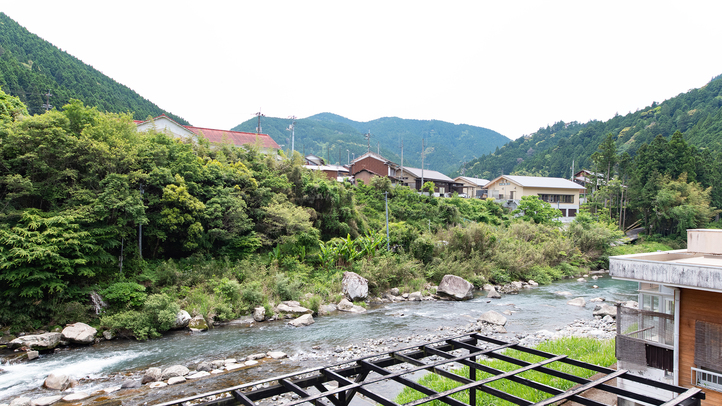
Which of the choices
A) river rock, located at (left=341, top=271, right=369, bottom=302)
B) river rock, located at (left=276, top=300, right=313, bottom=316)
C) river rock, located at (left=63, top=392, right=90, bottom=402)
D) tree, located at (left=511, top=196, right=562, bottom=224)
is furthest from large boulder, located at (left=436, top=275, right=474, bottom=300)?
tree, located at (left=511, top=196, right=562, bottom=224)

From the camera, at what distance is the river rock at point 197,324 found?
13.9 meters

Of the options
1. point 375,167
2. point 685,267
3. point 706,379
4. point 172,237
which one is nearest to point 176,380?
point 172,237

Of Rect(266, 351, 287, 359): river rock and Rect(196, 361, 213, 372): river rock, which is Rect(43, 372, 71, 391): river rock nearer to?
Rect(196, 361, 213, 372): river rock

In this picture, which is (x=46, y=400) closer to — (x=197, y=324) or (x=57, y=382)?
(x=57, y=382)

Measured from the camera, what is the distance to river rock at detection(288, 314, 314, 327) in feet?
48.2

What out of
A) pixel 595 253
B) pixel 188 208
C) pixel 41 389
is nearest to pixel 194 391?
pixel 41 389

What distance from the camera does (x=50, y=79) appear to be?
4409cm

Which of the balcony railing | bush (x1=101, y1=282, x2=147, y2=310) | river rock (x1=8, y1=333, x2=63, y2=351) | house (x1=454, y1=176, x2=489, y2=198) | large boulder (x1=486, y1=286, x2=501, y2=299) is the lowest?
large boulder (x1=486, y1=286, x2=501, y2=299)

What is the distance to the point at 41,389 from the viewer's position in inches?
361

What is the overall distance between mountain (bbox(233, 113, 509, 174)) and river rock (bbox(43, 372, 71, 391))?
64.4 meters

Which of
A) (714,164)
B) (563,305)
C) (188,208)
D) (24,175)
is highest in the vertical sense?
(714,164)

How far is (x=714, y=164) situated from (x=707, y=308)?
46.2 metres

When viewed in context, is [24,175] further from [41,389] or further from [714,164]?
[714,164]

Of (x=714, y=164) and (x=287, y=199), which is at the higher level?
A: (x=714, y=164)
